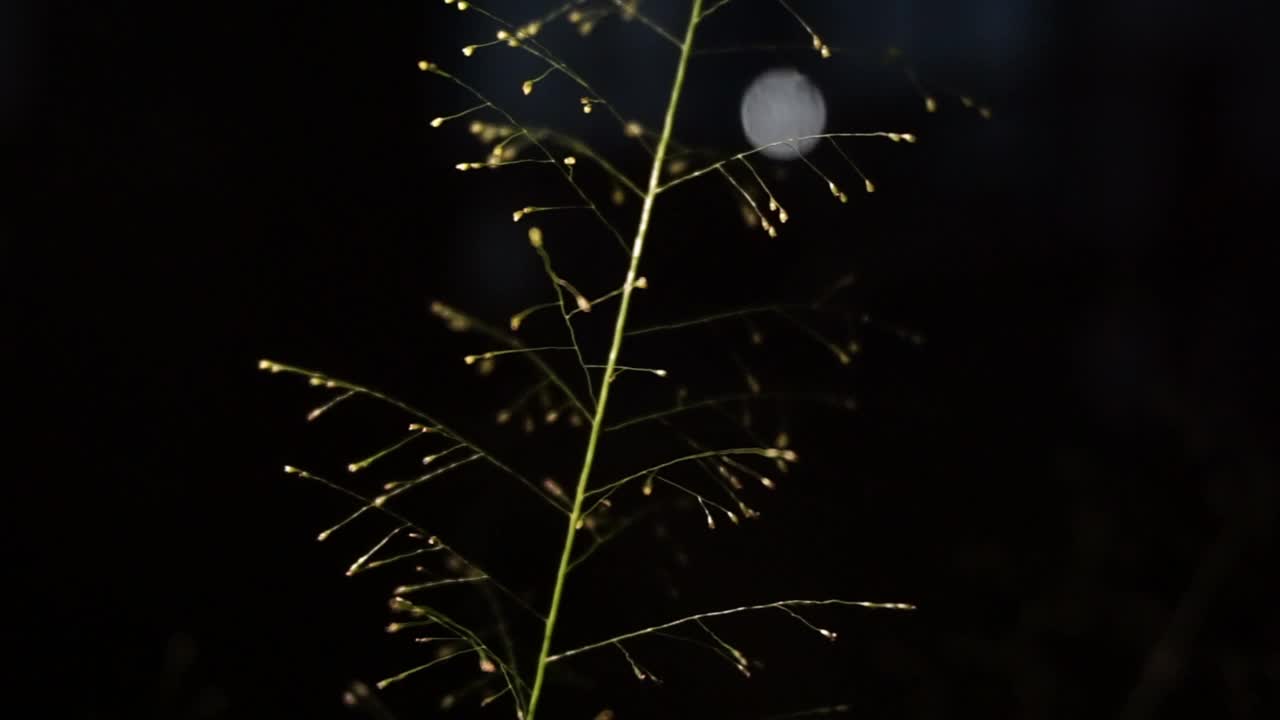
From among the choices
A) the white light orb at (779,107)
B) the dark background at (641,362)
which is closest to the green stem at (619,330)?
the dark background at (641,362)

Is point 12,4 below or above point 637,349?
above

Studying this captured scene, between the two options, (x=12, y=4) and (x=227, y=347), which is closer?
(x=12, y=4)

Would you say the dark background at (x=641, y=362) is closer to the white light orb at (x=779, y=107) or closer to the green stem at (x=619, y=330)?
the white light orb at (x=779, y=107)

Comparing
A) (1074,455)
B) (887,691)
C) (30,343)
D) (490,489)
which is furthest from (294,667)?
(1074,455)

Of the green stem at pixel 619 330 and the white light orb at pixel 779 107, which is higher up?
the white light orb at pixel 779 107

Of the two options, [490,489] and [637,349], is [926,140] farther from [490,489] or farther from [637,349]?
[490,489]

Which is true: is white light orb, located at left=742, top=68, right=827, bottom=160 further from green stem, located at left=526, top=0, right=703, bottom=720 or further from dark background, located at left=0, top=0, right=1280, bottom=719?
green stem, located at left=526, top=0, right=703, bottom=720

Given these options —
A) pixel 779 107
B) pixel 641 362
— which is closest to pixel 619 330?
pixel 641 362
